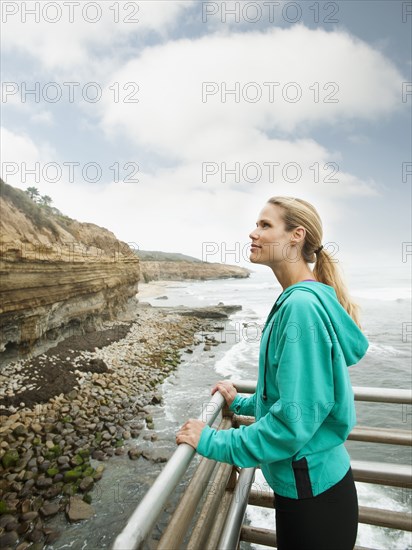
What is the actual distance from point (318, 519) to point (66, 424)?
27.7 ft

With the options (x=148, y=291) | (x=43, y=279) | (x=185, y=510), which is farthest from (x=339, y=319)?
(x=148, y=291)

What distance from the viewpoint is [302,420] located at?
1222 mm

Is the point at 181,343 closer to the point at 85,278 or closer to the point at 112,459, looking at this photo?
the point at 85,278

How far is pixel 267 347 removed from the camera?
1.46 metres

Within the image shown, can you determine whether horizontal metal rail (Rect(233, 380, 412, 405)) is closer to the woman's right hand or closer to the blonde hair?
the woman's right hand

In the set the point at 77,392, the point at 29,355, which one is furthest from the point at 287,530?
the point at 29,355

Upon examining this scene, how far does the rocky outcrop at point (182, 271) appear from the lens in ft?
261

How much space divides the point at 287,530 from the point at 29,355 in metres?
12.0

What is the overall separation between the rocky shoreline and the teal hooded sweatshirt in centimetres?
574

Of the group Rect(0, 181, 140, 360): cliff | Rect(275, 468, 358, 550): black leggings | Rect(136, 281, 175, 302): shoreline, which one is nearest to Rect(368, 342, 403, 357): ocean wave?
Rect(0, 181, 140, 360): cliff

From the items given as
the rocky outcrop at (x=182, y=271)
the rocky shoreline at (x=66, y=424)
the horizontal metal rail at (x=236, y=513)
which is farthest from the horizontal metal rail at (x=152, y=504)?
the rocky outcrop at (x=182, y=271)

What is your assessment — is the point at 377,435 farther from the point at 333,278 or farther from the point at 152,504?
the point at 152,504

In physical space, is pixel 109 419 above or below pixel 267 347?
below

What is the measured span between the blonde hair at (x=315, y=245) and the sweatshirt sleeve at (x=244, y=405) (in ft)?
2.45
